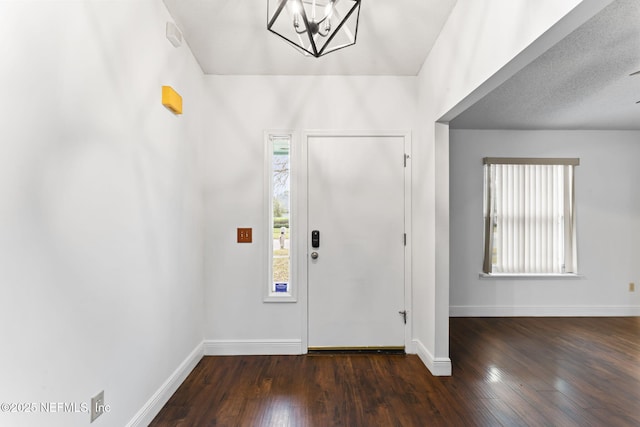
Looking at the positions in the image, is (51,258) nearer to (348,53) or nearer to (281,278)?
(281,278)

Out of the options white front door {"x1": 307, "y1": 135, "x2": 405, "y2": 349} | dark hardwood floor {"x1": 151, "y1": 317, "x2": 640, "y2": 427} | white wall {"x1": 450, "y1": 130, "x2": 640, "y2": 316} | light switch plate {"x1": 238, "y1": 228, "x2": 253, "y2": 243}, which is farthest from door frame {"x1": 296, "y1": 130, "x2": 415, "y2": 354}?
white wall {"x1": 450, "y1": 130, "x2": 640, "y2": 316}

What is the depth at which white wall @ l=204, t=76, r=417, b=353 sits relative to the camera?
9.69 feet

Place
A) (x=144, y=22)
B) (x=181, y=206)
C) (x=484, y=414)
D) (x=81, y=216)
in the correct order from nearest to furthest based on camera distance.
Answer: (x=81, y=216) < (x=144, y=22) < (x=484, y=414) < (x=181, y=206)

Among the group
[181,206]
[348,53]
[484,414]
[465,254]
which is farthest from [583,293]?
[181,206]

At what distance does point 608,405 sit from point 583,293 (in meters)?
2.55

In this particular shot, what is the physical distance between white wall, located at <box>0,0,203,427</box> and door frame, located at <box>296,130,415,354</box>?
3.61 feet

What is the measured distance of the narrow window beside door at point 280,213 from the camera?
3016 millimetres

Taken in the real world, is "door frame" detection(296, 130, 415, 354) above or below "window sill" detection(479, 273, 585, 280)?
above

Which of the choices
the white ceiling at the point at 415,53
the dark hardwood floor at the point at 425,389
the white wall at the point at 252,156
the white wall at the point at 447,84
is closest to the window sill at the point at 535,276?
the dark hardwood floor at the point at 425,389

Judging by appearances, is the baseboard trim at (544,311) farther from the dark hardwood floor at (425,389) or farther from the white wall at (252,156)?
the white wall at (252,156)

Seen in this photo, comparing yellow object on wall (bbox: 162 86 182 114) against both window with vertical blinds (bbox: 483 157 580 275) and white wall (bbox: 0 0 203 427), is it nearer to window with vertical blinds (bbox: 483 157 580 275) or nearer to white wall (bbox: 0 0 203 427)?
white wall (bbox: 0 0 203 427)

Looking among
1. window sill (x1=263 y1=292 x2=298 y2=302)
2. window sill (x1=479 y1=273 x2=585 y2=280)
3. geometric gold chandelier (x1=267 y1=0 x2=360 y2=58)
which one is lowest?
window sill (x1=479 y1=273 x2=585 y2=280)

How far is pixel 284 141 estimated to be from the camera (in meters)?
3.04

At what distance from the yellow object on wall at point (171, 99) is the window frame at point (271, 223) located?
2.75 feet
